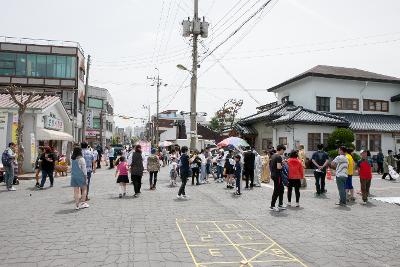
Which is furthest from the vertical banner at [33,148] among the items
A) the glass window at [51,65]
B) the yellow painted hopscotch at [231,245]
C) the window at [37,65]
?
the glass window at [51,65]

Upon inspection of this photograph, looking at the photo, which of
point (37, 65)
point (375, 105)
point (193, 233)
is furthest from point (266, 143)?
point (37, 65)

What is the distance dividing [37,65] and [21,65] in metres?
1.87

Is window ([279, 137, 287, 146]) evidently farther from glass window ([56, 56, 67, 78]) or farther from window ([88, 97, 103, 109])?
window ([88, 97, 103, 109])

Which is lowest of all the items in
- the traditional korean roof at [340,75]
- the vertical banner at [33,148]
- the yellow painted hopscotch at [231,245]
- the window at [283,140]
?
the yellow painted hopscotch at [231,245]

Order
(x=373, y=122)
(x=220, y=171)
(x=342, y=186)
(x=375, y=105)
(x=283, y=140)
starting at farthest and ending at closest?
(x=375, y=105) < (x=373, y=122) < (x=283, y=140) < (x=220, y=171) < (x=342, y=186)

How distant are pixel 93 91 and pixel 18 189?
167ft

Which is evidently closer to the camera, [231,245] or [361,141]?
[231,245]

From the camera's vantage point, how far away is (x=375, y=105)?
32.7 metres

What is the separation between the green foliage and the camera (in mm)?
25289

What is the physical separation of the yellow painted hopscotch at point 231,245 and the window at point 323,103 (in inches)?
975

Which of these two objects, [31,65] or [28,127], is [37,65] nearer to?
[31,65]

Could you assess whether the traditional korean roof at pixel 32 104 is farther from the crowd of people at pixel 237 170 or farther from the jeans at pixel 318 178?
the jeans at pixel 318 178

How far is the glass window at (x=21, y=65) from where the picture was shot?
4019 cm

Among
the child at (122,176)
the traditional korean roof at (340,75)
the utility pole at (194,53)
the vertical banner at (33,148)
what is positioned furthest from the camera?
the traditional korean roof at (340,75)
